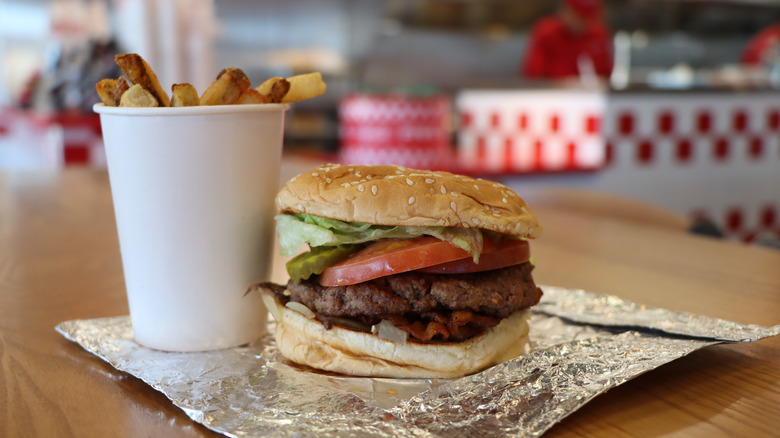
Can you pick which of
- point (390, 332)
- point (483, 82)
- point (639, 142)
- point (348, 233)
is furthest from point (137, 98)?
point (483, 82)

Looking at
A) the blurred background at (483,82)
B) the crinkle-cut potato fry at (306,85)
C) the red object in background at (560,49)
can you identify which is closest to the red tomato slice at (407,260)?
the crinkle-cut potato fry at (306,85)

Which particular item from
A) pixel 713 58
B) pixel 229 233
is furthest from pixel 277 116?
pixel 713 58

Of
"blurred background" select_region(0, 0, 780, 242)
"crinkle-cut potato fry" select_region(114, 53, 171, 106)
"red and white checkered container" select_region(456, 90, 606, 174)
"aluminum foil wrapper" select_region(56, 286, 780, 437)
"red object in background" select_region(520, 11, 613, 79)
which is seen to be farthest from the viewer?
"red object in background" select_region(520, 11, 613, 79)

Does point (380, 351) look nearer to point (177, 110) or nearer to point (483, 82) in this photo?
point (177, 110)

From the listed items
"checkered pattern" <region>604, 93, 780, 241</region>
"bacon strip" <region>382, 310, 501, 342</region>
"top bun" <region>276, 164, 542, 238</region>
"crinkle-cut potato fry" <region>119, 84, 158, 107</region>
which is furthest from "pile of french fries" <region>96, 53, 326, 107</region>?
"checkered pattern" <region>604, 93, 780, 241</region>

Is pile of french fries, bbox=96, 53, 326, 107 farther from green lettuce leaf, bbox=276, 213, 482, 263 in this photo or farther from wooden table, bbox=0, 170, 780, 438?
wooden table, bbox=0, 170, 780, 438
